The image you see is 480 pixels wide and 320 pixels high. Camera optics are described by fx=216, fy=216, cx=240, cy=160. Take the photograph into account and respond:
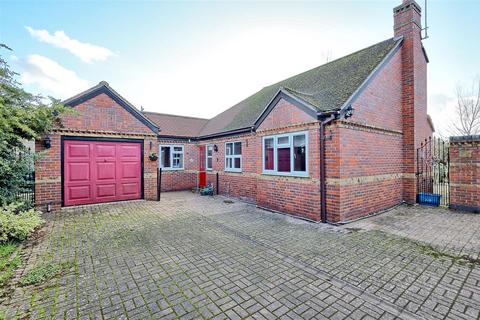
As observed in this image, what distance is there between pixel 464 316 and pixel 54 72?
25.4 m

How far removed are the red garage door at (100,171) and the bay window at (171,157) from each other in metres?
3.81

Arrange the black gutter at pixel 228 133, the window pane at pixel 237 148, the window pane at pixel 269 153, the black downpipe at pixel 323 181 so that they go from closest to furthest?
1. the black downpipe at pixel 323 181
2. the window pane at pixel 269 153
3. the black gutter at pixel 228 133
4. the window pane at pixel 237 148

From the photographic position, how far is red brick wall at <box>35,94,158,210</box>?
326 inches

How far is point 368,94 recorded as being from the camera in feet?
25.1

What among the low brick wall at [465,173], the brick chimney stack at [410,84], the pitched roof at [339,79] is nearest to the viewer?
the pitched roof at [339,79]

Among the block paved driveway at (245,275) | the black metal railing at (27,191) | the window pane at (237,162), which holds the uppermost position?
the window pane at (237,162)

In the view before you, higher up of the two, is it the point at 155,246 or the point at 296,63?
the point at 296,63

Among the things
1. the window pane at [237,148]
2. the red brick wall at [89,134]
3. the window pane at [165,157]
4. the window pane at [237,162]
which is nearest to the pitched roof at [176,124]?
the window pane at [165,157]

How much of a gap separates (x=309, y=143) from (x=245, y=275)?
15.6ft

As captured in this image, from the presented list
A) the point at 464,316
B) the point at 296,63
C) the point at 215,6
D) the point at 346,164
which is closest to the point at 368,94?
the point at 346,164

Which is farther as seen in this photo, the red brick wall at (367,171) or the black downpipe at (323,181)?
the black downpipe at (323,181)

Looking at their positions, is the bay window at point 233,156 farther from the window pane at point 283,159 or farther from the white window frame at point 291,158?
the window pane at point 283,159

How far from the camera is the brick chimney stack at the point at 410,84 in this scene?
902 cm

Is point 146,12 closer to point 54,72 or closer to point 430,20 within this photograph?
point 430,20
